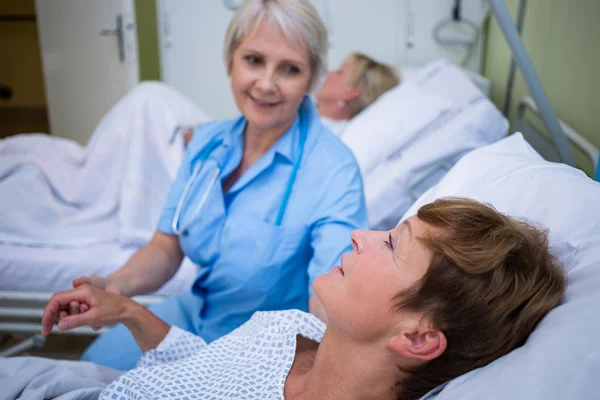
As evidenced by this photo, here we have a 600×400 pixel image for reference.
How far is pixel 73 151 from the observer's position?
2.52 m

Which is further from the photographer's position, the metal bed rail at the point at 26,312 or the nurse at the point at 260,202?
the metal bed rail at the point at 26,312

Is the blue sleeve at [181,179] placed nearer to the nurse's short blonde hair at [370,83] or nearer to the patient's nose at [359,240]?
the patient's nose at [359,240]

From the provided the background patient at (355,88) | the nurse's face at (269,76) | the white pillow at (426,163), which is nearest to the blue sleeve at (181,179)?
the nurse's face at (269,76)

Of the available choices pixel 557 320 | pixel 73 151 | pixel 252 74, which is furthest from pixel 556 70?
pixel 73 151

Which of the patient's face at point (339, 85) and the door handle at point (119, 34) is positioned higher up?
the door handle at point (119, 34)

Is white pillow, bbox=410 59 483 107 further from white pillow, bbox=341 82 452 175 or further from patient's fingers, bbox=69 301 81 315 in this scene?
patient's fingers, bbox=69 301 81 315

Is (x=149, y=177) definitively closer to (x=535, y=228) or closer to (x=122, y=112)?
(x=122, y=112)

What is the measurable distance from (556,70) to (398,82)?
99 centimetres

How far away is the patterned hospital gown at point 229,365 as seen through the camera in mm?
931

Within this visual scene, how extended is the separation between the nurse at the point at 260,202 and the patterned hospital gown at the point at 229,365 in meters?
0.16

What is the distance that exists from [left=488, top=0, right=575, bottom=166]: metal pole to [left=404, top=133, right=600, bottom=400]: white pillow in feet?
0.86

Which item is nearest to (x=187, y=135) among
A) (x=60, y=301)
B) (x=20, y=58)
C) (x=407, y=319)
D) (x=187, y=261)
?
(x=187, y=261)

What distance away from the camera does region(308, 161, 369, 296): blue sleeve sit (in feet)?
3.93

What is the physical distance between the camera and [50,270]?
1889 mm
